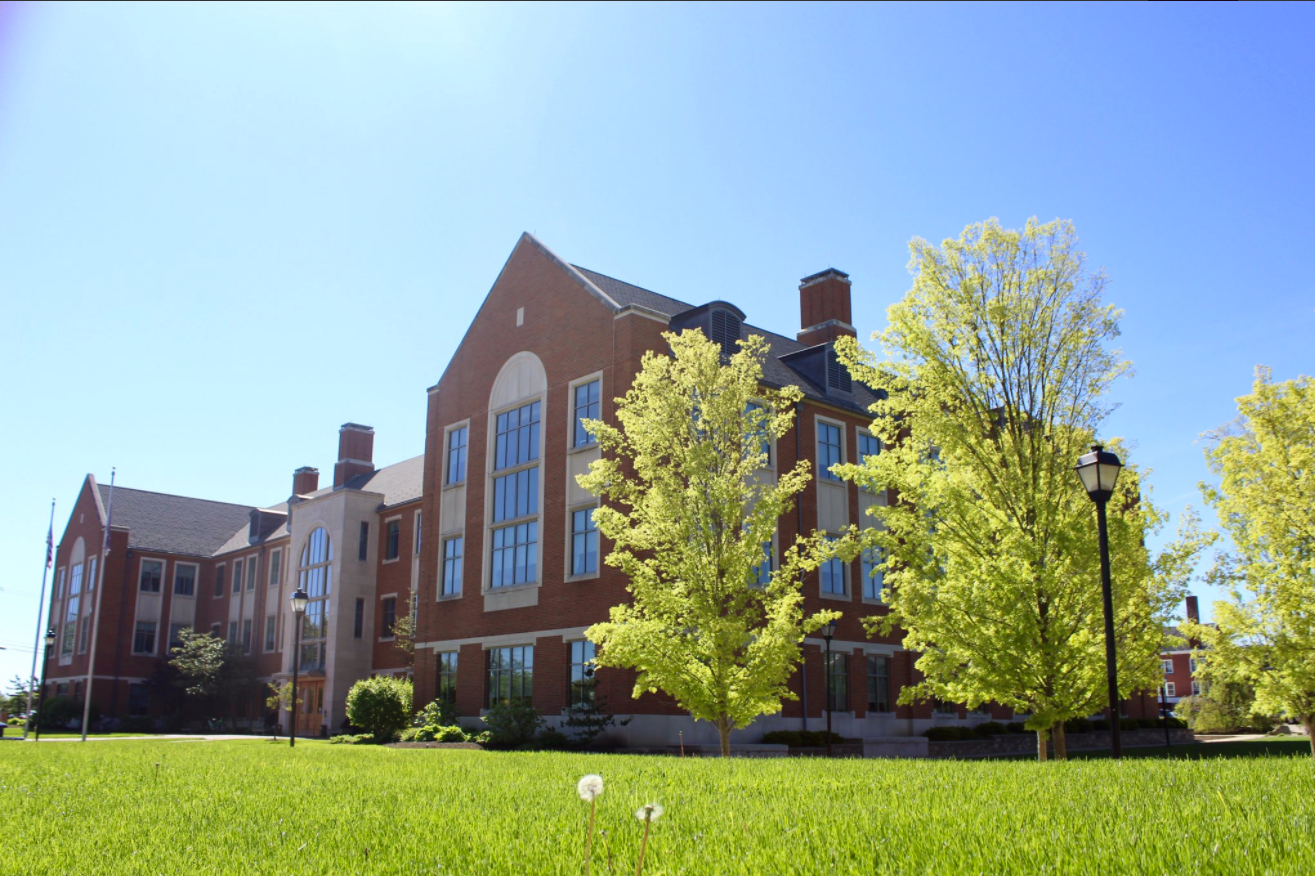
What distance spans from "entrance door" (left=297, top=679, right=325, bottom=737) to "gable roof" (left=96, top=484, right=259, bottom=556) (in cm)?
2007

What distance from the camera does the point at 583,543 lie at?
29062 mm

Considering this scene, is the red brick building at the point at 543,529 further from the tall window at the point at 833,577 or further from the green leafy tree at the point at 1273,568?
the green leafy tree at the point at 1273,568

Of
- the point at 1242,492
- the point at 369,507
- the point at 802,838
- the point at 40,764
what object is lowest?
the point at 40,764

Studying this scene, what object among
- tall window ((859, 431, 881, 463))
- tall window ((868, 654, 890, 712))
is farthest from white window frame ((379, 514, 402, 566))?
tall window ((868, 654, 890, 712))

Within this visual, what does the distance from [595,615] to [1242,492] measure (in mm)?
16253

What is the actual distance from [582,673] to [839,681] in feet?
26.3

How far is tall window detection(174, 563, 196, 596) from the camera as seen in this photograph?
5989 centimetres

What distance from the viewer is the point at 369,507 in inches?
1848

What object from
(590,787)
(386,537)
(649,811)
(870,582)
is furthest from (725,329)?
(649,811)

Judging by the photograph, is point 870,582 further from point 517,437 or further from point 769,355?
point 517,437

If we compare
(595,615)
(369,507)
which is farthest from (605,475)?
(369,507)

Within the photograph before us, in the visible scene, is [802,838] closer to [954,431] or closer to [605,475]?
[954,431]

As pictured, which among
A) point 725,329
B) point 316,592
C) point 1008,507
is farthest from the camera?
point 316,592

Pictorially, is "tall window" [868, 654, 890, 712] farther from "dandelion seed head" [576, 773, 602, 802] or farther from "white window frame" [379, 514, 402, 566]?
"dandelion seed head" [576, 773, 602, 802]
